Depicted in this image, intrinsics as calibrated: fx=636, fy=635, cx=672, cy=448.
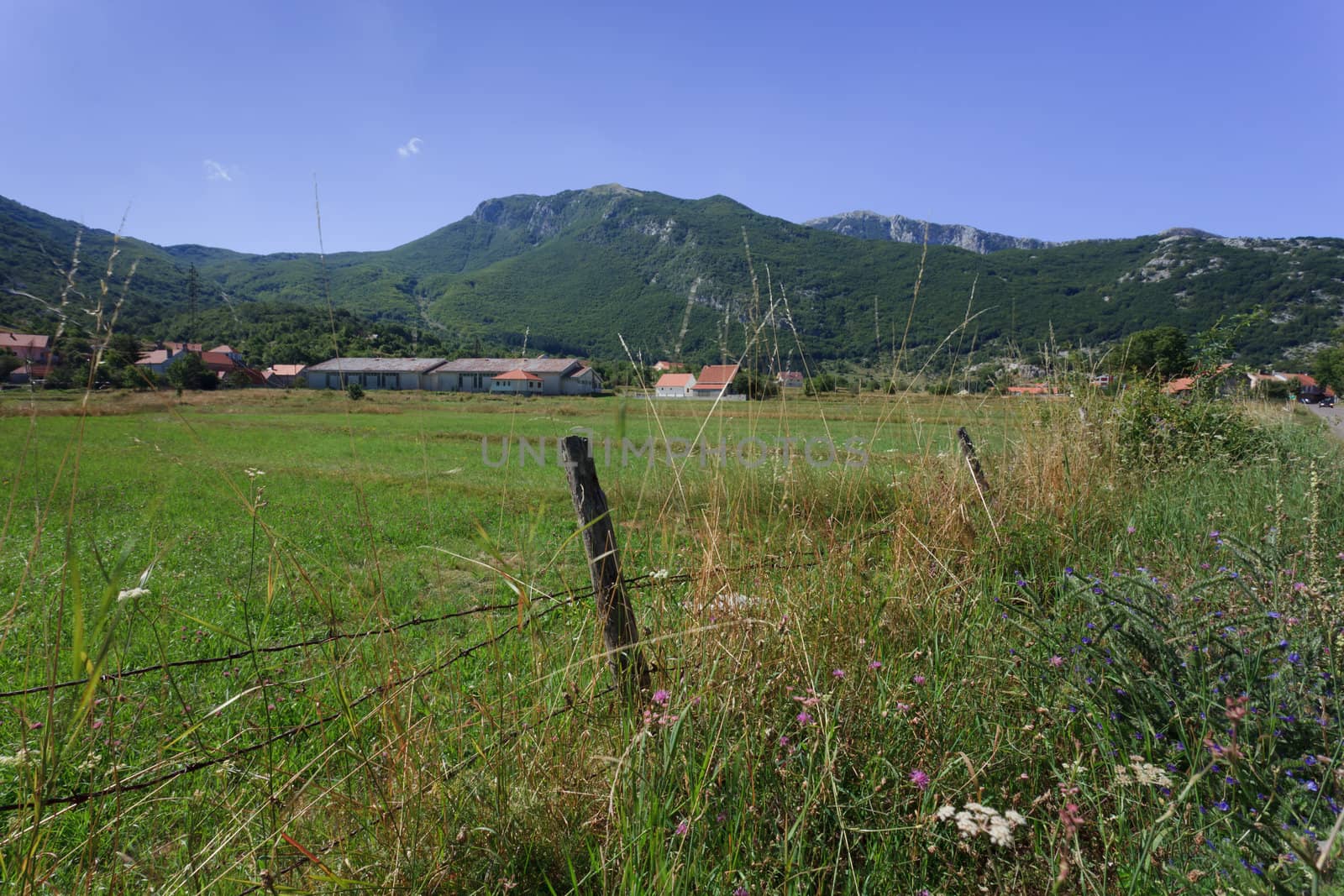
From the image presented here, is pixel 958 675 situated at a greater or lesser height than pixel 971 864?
greater

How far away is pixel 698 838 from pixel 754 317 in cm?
223

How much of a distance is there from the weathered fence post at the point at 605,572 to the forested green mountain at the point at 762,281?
37.0 inches

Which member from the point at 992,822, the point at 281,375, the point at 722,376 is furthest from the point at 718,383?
the point at 281,375

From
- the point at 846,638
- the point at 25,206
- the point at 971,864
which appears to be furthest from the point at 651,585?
the point at 25,206

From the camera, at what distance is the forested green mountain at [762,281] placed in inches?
636

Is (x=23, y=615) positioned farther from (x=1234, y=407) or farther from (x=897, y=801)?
(x=1234, y=407)

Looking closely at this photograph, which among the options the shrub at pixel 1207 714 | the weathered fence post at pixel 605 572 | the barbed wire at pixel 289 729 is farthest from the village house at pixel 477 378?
the shrub at pixel 1207 714

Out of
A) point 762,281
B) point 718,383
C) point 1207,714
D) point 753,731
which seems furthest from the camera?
point 762,281

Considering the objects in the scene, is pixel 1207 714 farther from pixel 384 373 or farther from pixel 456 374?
pixel 384 373

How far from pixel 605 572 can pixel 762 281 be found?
11.4 m

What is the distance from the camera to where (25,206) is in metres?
87.2

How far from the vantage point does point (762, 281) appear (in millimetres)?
12703

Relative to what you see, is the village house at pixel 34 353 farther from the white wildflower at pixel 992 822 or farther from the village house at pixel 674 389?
the white wildflower at pixel 992 822

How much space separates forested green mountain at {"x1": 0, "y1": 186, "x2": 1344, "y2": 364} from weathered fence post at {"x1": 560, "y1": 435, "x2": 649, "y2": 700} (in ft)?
3.09
